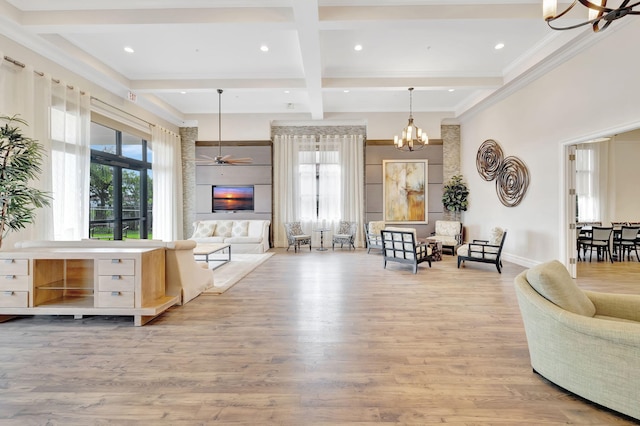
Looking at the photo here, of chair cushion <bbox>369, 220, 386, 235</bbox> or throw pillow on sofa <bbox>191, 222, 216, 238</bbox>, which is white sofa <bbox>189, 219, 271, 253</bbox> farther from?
chair cushion <bbox>369, 220, 386, 235</bbox>

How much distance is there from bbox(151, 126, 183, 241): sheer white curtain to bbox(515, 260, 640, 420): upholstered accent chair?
322 inches

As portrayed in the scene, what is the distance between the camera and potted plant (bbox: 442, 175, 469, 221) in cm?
828

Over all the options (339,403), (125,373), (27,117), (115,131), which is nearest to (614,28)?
(339,403)

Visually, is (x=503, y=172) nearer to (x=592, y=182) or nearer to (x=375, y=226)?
(x=375, y=226)

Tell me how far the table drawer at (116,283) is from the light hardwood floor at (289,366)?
0.41m

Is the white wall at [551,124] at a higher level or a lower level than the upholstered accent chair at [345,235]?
higher

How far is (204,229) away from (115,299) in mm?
5275

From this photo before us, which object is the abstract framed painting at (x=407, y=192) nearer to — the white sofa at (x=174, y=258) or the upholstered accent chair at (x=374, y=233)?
the upholstered accent chair at (x=374, y=233)

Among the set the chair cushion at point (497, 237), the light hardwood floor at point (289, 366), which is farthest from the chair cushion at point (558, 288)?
the chair cushion at point (497, 237)

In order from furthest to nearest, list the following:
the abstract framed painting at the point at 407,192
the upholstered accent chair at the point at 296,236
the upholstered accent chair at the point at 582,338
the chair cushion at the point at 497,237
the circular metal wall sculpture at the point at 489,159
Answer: the abstract framed painting at the point at 407,192 → the upholstered accent chair at the point at 296,236 → the circular metal wall sculpture at the point at 489,159 → the chair cushion at the point at 497,237 → the upholstered accent chair at the point at 582,338

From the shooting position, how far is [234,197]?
8.83 meters

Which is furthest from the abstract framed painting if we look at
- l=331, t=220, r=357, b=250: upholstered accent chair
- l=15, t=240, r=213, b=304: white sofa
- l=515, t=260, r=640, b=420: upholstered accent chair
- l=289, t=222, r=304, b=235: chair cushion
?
l=515, t=260, r=640, b=420: upholstered accent chair

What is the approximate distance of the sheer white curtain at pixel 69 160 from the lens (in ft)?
15.3

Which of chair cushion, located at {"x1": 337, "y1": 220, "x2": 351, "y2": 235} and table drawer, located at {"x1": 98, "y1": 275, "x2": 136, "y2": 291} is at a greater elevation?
chair cushion, located at {"x1": 337, "y1": 220, "x2": 351, "y2": 235}
